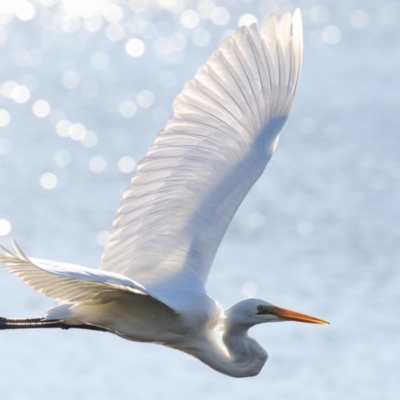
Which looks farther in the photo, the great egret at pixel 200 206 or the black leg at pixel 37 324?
Result: the black leg at pixel 37 324

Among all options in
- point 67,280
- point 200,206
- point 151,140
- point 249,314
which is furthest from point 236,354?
point 151,140

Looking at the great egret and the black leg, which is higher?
the great egret

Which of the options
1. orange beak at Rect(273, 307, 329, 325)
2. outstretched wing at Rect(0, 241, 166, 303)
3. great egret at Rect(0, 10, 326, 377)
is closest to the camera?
outstretched wing at Rect(0, 241, 166, 303)

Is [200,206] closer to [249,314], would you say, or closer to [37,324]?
[249,314]

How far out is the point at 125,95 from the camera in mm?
13648

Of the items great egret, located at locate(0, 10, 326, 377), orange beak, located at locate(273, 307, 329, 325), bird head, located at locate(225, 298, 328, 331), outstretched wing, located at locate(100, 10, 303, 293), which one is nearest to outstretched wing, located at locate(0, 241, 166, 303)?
great egret, located at locate(0, 10, 326, 377)

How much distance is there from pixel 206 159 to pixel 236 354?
81 cm

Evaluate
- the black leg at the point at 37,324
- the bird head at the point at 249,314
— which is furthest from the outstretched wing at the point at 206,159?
the black leg at the point at 37,324

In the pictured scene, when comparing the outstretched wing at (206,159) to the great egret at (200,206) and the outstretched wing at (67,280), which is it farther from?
the outstretched wing at (67,280)

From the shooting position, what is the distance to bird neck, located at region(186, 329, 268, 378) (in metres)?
5.11

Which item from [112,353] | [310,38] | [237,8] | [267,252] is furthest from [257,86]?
[237,8]

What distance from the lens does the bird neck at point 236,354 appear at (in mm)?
5105

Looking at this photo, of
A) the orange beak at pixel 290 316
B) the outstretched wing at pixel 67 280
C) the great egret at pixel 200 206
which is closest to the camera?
the outstretched wing at pixel 67 280

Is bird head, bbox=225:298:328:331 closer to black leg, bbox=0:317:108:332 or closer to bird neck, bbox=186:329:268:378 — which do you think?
bird neck, bbox=186:329:268:378
